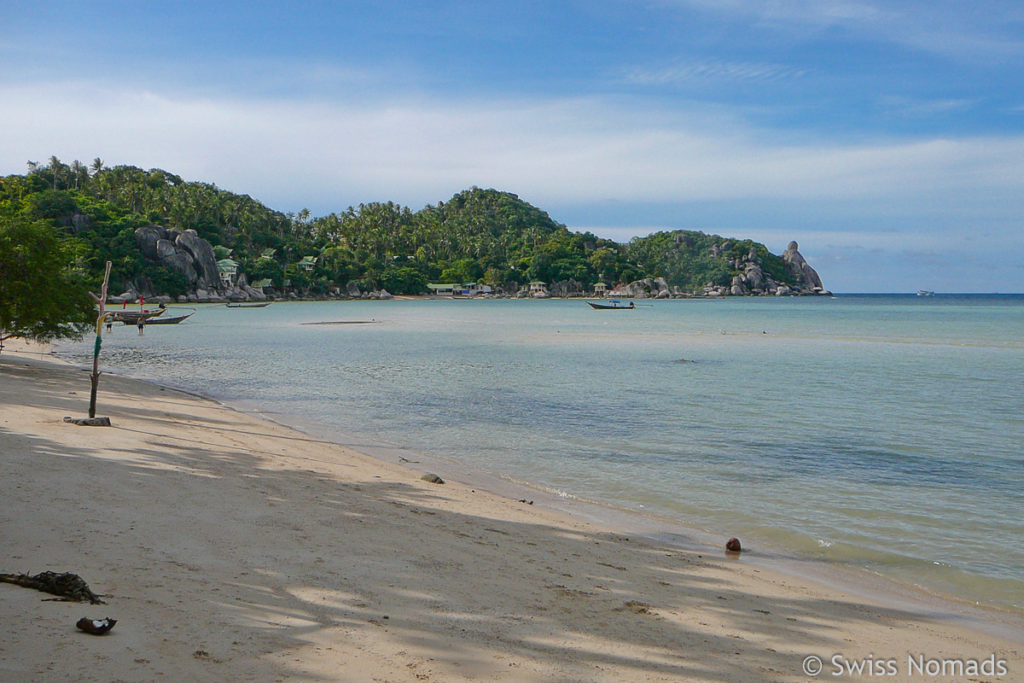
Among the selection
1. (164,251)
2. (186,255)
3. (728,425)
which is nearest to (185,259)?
(186,255)

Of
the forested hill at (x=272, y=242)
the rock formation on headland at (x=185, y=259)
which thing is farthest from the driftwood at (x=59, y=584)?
the rock formation on headland at (x=185, y=259)

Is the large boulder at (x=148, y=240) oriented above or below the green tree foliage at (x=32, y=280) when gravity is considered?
above

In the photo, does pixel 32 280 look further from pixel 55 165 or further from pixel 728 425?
pixel 55 165

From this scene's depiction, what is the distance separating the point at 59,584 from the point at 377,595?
7.44 ft

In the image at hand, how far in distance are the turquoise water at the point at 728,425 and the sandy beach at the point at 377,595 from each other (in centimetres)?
237

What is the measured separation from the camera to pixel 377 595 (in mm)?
5855

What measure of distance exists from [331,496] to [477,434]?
25.4ft

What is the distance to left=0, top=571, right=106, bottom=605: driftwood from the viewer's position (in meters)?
4.93

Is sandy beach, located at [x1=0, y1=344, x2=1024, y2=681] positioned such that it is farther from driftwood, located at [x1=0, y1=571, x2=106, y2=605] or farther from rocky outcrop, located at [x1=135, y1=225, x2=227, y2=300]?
rocky outcrop, located at [x1=135, y1=225, x2=227, y2=300]

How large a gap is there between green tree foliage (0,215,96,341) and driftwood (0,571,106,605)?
1870 cm

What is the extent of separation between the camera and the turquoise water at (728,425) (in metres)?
10.1

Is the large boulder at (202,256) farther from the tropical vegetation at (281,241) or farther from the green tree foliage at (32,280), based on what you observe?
the green tree foliage at (32,280)

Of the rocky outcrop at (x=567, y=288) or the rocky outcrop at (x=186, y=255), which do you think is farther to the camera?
the rocky outcrop at (x=567, y=288)

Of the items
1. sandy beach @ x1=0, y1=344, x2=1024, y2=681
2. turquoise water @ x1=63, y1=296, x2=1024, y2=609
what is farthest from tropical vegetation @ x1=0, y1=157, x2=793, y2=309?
sandy beach @ x1=0, y1=344, x2=1024, y2=681
